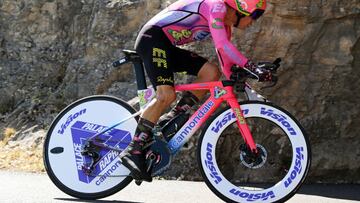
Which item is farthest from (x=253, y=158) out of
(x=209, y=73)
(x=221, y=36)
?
(x=221, y=36)

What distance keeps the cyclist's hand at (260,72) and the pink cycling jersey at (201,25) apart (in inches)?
2.6

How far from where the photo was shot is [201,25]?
5.27m

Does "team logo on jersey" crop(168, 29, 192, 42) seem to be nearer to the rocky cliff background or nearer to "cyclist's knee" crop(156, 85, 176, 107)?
"cyclist's knee" crop(156, 85, 176, 107)

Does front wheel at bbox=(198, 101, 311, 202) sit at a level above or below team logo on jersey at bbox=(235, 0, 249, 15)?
below

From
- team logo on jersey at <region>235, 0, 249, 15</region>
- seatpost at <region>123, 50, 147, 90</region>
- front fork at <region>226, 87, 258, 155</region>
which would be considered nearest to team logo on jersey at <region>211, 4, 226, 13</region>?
team logo on jersey at <region>235, 0, 249, 15</region>

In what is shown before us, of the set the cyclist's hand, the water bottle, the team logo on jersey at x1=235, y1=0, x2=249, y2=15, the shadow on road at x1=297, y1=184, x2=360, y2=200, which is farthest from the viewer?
the shadow on road at x1=297, y1=184, x2=360, y2=200

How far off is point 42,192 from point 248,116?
209cm

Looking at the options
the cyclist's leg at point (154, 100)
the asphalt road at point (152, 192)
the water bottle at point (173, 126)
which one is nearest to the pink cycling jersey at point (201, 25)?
the cyclist's leg at point (154, 100)

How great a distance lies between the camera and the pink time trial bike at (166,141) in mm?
4914

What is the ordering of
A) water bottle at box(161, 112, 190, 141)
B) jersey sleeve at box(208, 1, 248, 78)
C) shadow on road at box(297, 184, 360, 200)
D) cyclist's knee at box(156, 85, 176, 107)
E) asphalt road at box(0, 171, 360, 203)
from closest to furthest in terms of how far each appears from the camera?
jersey sleeve at box(208, 1, 248, 78) → cyclist's knee at box(156, 85, 176, 107) → water bottle at box(161, 112, 190, 141) → asphalt road at box(0, 171, 360, 203) → shadow on road at box(297, 184, 360, 200)

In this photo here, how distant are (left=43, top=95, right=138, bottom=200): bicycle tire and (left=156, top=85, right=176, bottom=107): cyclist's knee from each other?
43 cm

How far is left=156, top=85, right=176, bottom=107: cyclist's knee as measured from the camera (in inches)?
205

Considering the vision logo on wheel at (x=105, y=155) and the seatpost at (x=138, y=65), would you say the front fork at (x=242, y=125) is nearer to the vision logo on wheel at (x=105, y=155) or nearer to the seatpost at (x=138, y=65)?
the seatpost at (x=138, y=65)

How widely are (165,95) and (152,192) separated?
→ 1150mm
